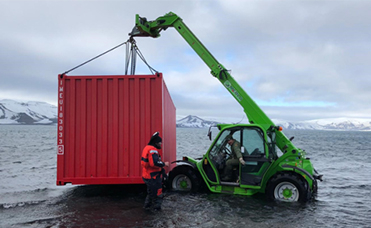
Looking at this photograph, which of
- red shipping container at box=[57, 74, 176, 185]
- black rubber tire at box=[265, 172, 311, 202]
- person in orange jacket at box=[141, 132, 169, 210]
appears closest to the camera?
person in orange jacket at box=[141, 132, 169, 210]

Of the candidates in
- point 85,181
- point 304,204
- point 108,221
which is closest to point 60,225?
point 108,221

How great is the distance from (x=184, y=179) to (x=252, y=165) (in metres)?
1.86

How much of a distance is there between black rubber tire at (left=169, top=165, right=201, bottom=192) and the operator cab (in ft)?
1.23

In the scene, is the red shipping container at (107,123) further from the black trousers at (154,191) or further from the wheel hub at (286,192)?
the wheel hub at (286,192)

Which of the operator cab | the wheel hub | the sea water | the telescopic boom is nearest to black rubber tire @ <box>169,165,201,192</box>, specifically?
the sea water

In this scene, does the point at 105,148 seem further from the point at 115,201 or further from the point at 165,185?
the point at 165,185

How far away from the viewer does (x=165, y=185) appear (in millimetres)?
8203

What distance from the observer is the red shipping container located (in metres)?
7.15

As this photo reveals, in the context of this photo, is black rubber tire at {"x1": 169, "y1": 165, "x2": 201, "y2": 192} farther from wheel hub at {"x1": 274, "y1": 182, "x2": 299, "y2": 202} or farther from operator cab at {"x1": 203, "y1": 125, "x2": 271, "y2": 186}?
wheel hub at {"x1": 274, "y1": 182, "x2": 299, "y2": 202}

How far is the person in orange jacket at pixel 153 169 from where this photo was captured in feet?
19.7

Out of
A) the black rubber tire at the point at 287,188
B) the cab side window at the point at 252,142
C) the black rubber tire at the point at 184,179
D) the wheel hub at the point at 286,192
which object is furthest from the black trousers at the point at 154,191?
the wheel hub at the point at 286,192

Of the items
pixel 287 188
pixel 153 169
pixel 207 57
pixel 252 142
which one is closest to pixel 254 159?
pixel 252 142

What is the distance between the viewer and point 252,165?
7.23 m

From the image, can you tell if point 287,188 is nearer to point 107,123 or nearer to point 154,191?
point 154,191
